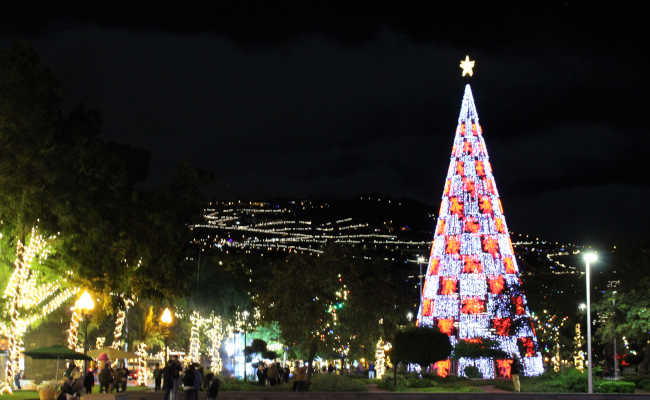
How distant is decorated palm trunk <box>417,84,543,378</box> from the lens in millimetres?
52094

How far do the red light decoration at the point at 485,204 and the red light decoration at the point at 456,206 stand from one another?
116 centimetres

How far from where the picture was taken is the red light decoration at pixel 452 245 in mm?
52594

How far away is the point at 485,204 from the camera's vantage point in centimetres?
5297

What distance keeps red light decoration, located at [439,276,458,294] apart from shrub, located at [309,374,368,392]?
13806 mm

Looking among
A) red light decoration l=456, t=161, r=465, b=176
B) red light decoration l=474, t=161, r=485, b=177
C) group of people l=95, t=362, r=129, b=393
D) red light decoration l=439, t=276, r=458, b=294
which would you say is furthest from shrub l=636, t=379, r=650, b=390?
group of people l=95, t=362, r=129, b=393

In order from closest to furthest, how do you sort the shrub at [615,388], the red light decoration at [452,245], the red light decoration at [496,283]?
the shrub at [615,388] → the red light decoration at [496,283] → the red light decoration at [452,245]

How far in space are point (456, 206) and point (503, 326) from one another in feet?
26.1

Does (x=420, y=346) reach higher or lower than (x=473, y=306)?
lower

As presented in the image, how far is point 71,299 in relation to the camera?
160 feet

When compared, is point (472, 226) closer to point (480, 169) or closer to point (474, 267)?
point (474, 267)

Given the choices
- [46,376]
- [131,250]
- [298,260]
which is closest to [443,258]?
[298,260]

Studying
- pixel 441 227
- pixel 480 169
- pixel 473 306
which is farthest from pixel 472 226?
pixel 473 306

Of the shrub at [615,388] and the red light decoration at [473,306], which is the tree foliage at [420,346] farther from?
the shrub at [615,388]

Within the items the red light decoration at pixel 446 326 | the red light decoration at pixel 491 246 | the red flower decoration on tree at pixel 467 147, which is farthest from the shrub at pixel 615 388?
the red flower decoration on tree at pixel 467 147
